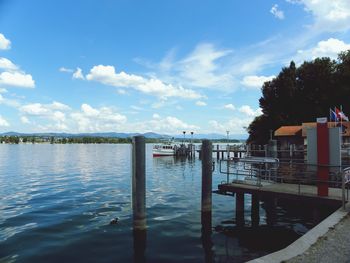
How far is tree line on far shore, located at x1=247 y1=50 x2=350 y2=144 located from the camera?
5981cm

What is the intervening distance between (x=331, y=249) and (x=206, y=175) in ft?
26.1

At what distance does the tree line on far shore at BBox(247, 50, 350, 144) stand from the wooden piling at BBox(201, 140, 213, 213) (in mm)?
49003

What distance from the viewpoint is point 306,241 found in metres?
7.89

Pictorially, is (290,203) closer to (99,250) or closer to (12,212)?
(99,250)

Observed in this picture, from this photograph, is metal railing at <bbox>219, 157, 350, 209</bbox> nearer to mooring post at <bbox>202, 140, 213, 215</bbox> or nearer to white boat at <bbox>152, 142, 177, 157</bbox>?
mooring post at <bbox>202, 140, 213, 215</bbox>

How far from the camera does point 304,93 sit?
65.8 meters

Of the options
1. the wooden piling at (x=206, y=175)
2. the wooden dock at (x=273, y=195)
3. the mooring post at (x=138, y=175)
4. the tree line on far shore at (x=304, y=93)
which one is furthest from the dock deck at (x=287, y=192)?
the tree line on far shore at (x=304, y=93)

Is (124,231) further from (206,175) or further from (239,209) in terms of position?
(239,209)

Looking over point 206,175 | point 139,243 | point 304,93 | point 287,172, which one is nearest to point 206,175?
point 206,175

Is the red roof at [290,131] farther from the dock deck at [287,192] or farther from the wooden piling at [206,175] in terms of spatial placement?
the wooden piling at [206,175]

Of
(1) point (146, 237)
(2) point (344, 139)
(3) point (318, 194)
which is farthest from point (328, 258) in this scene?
(2) point (344, 139)

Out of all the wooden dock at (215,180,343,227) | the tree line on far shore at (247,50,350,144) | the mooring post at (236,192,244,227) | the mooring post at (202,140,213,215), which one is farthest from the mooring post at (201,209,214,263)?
the tree line on far shore at (247,50,350,144)

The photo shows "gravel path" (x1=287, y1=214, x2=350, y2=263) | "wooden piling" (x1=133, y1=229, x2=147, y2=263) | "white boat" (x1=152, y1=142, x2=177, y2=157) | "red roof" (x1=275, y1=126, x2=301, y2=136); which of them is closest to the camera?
"gravel path" (x1=287, y1=214, x2=350, y2=263)

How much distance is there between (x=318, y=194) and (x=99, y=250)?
8.64 meters
